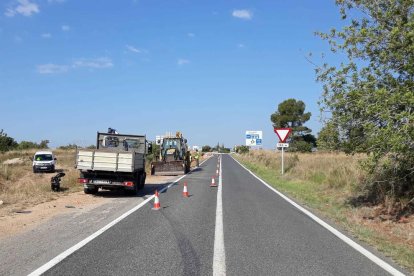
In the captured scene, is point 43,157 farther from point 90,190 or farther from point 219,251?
point 219,251

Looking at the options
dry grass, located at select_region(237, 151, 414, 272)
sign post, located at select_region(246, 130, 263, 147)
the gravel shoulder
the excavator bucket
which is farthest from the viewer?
sign post, located at select_region(246, 130, 263, 147)

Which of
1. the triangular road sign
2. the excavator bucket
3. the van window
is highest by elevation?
the triangular road sign

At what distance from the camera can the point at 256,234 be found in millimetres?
9531

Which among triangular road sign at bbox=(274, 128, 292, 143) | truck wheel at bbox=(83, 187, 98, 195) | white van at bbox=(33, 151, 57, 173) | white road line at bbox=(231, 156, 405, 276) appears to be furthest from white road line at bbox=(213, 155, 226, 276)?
white van at bbox=(33, 151, 57, 173)

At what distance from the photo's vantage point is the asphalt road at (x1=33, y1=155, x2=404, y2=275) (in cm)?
668

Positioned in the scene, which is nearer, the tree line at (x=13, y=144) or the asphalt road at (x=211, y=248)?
the asphalt road at (x=211, y=248)

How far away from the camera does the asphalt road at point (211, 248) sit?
668cm

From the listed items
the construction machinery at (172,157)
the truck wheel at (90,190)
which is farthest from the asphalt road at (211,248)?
the construction machinery at (172,157)

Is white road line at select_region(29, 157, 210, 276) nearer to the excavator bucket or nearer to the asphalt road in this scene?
the asphalt road

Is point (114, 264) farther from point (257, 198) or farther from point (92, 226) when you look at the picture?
point (257, 198)

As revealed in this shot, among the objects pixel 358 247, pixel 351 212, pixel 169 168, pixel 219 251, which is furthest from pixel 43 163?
pixel 358 247

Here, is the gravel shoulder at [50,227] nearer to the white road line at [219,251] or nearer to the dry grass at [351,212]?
the white road line at [219,251]

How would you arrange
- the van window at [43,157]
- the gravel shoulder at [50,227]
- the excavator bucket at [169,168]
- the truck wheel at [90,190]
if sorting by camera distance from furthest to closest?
the van window at [43,157]
the excavator bucket at [169,168]
the truck wheel at [90,190]
the gravel shoulder at [50,227]

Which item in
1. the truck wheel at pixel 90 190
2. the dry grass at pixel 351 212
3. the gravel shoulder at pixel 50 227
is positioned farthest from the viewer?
the truck wheel at pixel 90 190
